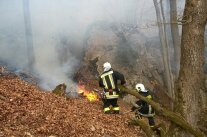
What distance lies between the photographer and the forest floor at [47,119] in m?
7.31

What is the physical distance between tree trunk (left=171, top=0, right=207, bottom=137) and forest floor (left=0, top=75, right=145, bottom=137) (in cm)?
227

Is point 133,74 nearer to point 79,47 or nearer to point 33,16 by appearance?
point 79,47

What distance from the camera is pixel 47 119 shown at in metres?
7.99

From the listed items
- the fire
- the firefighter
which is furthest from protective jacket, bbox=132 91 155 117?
the fire

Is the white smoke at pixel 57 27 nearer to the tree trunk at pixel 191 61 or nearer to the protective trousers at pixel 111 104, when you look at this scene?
the protective trousers at pixel 111 104

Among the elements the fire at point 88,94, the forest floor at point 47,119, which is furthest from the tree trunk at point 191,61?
the fire at point 88,94

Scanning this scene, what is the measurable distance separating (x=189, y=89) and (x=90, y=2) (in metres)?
16.8

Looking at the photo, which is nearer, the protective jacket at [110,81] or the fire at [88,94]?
the protective jacket at [110,81]

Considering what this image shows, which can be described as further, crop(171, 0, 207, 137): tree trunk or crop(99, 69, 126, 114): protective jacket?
crop(99, 69, 126, 114): protective jacket

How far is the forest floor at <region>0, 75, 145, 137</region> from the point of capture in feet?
24.0

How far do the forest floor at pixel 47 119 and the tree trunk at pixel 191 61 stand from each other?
2275 mm

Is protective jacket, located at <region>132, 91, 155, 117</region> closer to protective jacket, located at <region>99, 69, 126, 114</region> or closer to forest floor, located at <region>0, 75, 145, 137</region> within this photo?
forest floor, located at <region>0, 75, 145, 137</region>

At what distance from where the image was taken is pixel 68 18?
20.7 meters

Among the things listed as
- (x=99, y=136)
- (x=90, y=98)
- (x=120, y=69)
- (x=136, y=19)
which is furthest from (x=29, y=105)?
(x=136, y=19)
